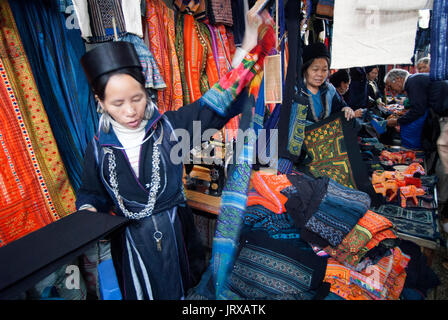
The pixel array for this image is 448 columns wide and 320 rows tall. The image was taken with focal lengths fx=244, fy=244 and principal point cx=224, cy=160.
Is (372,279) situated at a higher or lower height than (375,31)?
lower

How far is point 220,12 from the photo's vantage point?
8.57 feet

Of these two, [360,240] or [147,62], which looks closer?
[360,240]

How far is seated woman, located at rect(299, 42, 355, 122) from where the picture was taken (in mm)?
2453

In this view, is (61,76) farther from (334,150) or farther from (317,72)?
(334,150)

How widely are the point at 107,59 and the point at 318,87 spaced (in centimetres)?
223

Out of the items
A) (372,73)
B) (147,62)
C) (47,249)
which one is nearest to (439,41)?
(147,62)

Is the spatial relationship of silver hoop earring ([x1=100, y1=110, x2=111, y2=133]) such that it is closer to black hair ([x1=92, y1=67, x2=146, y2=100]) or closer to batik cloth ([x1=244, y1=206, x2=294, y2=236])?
black hair ([x1=92, y1=67, x2=146, y2=100])

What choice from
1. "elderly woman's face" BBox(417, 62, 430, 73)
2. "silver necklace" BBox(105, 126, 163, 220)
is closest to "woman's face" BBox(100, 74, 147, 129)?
"silver necklace" BBox(105, 126, 163, 220)

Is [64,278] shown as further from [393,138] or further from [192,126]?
[393,138]

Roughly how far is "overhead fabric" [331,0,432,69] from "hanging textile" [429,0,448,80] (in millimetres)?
72

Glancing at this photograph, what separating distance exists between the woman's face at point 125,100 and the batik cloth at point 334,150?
69.3 inches

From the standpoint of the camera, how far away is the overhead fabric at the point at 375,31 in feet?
4.39

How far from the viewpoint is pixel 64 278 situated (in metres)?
0.92
